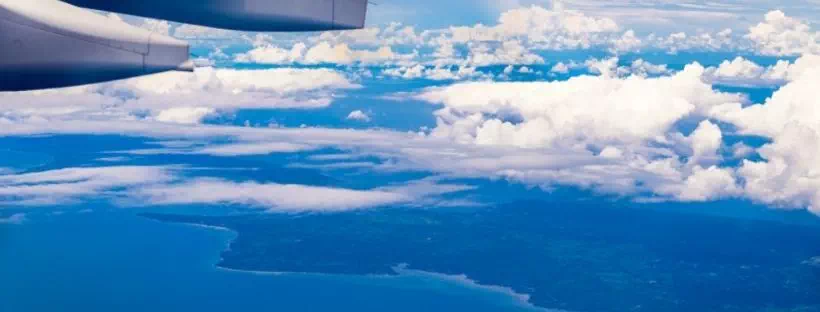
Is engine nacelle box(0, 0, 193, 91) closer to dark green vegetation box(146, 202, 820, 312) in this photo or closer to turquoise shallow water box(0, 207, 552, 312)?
turquoise shallow water box(0, 207, 552, 312)

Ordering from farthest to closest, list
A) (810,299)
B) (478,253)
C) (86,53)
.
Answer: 1. (478,253)
2. (810,299)
3. (86,53)

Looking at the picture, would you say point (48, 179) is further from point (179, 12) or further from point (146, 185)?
point (179, 12)

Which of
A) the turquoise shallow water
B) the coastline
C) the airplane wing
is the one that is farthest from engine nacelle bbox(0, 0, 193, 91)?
the coastline

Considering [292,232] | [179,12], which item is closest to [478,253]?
[292,232]

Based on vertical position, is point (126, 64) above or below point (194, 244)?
below

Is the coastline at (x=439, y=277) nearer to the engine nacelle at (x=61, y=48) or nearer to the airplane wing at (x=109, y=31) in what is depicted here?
the airplane wing at (x=109, y=31)

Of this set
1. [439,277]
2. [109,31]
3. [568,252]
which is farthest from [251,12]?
[568,252]

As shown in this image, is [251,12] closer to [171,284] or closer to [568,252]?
[171,284]
